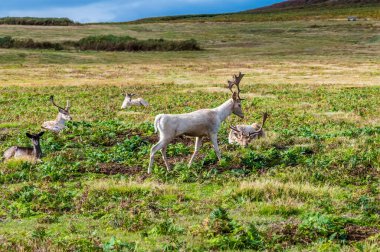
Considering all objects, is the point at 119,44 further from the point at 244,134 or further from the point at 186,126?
the point at 186,126

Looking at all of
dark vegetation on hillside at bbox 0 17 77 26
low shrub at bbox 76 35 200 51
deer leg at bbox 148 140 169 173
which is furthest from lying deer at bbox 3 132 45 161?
dark vegetation on hillside at bbox 0 17 77 26

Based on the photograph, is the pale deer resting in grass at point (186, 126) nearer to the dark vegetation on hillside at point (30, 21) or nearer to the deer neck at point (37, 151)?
the deer neck at point (37, 151)

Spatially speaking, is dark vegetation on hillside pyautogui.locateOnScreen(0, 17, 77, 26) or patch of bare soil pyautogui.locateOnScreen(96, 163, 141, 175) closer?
patch of bare soil pyautogui.locateOnScreen(96, 163, 141, 175)

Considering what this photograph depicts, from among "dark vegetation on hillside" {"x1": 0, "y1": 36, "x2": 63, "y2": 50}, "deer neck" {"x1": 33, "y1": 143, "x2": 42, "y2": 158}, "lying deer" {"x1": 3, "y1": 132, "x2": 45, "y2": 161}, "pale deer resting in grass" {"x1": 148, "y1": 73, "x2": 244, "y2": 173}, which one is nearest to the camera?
"pale deer resting in grass" {"x1": 148, "y1": 73, "x2": 244, "y2": 173}

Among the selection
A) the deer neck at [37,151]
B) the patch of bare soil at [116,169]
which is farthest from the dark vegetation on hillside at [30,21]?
the patch of bare soil at [116,169]

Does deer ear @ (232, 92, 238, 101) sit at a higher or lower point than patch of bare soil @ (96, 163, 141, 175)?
higher

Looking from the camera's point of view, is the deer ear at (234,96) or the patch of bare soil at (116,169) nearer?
the patch of bare soil at (116,169)

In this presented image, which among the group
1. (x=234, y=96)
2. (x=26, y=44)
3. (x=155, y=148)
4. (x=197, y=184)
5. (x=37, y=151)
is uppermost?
(x=234, y=96)

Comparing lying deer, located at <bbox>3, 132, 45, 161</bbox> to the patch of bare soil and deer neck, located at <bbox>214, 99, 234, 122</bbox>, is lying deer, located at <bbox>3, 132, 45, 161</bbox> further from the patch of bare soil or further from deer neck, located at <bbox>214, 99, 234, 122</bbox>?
deer neck, located at <bbox>214, 99, 234, 122</bbox>

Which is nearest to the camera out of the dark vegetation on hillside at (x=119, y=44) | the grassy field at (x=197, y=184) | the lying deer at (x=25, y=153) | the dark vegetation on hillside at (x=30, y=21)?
the grassy field at (x=197, y=184)

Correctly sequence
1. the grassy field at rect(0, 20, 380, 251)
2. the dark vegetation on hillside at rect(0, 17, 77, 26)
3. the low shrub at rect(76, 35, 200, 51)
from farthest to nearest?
the dark vegetation on hillside at rect(0, 17, 77, 26) → the low shrub at rect(76, 35, 200, 51) → the grassy field at rect(0, 20, 380, 251)

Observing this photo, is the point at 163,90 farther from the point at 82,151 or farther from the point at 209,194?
the point at 209,194

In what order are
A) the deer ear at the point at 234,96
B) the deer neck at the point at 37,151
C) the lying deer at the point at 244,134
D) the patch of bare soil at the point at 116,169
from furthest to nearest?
the lying deer at the point at 244,134, the deer ear at the point at 234,96, the deer neck at the point at 37,151, the patch of bare soil at the point at 116,169

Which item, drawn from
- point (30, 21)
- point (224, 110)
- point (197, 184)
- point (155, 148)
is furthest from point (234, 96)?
point (30, 21)
